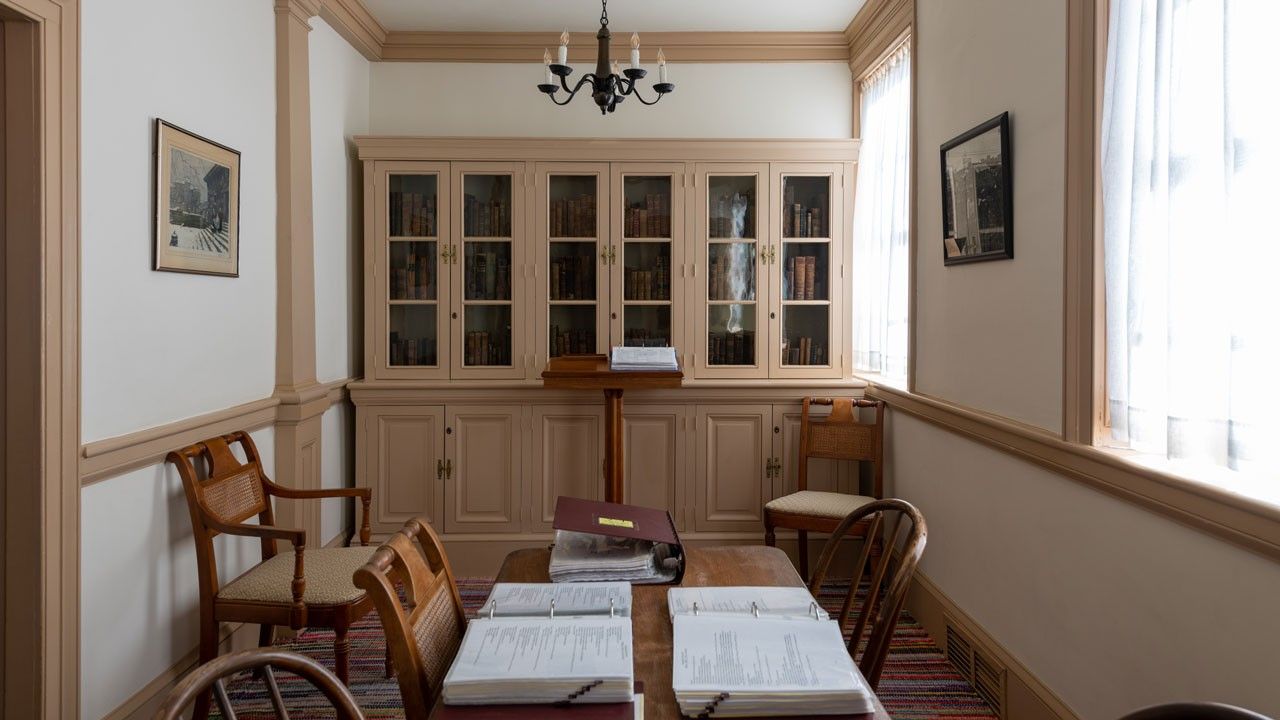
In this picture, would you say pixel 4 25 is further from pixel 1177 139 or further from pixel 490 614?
pixel 1177 139

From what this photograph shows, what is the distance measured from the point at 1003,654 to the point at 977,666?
22 cm

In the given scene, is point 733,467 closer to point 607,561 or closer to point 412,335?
point 412,335

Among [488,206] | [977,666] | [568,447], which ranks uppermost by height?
[488,206]

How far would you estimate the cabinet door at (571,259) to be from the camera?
441cm

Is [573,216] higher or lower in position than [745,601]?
higher

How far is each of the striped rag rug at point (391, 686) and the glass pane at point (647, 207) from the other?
2.39 metres

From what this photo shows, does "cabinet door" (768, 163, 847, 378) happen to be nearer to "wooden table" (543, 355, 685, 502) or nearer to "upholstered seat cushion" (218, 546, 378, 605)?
"wooden table" (543, 355, 685, 502)

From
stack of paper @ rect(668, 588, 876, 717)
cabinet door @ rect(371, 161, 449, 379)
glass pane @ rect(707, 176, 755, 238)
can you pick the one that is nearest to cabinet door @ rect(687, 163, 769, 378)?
glass pane @ rect(707, 176, 755, 238)

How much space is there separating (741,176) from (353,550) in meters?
2.78

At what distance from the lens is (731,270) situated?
446 centimetres

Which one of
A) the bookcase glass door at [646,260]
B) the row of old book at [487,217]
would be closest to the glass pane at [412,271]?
the row of old book at [487,217]

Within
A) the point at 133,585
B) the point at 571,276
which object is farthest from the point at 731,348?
the point at 133,585

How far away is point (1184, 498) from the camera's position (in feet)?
6.16

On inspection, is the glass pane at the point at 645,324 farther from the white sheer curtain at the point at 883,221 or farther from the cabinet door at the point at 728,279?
the white sheer curtain at the point at 883,221
